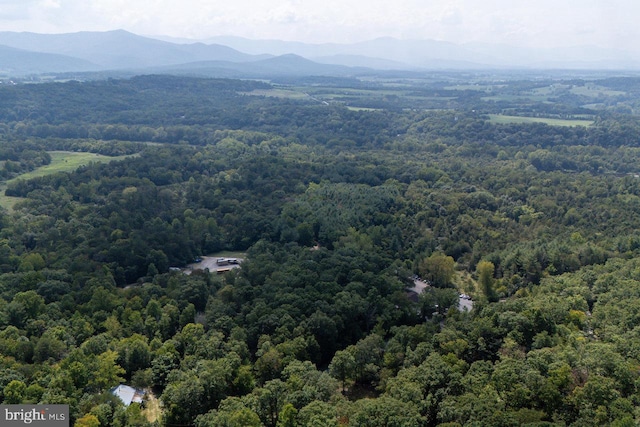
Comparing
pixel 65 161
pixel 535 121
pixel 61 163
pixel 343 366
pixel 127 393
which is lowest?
pixel 127 393

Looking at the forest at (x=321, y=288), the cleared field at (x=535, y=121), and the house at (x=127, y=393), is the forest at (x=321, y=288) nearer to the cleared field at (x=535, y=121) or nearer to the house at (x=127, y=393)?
the house at (x=127, y=393)

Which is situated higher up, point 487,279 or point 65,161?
point 65,161

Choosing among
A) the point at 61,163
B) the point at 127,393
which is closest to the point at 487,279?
the point at 127,393

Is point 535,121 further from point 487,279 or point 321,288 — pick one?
point 321,288

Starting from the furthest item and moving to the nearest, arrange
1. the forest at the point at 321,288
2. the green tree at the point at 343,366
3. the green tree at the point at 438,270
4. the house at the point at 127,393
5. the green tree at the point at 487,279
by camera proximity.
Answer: the green tree at the point at 438,270, the green tree at the point at 487,279, the green tree at the point at 343,366, the house at the point at 127,393, the forest at the point at 321,288

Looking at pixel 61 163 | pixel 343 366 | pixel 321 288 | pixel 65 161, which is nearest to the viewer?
pixel 343 366

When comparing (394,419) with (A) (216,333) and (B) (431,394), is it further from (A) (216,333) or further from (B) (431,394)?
(A) (216,333)

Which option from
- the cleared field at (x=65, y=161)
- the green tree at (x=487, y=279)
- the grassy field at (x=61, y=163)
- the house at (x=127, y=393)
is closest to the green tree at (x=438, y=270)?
the green tree at (x=487, y=279)

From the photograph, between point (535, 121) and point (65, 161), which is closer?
point (65, 161)
